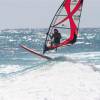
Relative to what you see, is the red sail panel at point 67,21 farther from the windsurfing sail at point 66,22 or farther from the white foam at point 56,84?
the white foam at point 56,84

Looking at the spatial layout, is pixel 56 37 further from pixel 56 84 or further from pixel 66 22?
pixel 56 84

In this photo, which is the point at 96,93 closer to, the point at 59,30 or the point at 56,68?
the point at 56,68

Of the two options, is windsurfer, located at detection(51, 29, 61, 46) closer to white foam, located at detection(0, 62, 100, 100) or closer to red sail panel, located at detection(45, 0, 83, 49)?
red sail panel, located at detection(45, 0, 83, 49)

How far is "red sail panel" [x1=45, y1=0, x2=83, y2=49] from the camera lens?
90.2 ft

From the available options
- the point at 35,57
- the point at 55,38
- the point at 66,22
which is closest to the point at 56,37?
the point at 55,38

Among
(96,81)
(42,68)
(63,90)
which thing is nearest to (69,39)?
(42,68)

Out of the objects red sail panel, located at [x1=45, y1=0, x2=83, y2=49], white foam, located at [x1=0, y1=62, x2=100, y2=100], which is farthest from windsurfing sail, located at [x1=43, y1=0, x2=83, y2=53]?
white foam, located at [x1=0, y1=62, x2=100, y2=100]

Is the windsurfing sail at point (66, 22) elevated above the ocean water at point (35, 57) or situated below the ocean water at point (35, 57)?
above

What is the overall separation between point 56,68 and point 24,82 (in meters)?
3.00

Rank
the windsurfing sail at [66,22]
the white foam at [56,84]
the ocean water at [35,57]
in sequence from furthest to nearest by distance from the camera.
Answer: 1. the ocean water at [35,57]
2. the windsurfing sail at [66,22]
3. the white foam at [56,84]

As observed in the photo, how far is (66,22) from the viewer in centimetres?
2809

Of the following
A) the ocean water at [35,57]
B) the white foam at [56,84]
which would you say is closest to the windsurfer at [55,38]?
the ocean water at [35,57]

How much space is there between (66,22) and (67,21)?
10 centimetres

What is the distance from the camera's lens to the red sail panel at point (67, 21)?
2750 centimetres
